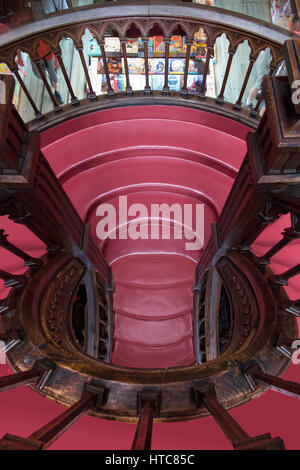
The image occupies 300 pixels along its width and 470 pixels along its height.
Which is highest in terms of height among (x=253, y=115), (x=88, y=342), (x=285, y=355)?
(x=253, y=115)

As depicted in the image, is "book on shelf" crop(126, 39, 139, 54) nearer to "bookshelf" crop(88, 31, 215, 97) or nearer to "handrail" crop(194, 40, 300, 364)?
"bookshelf" crop(88, 31, 215, 97)

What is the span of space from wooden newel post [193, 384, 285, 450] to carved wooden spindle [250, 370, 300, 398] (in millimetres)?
159

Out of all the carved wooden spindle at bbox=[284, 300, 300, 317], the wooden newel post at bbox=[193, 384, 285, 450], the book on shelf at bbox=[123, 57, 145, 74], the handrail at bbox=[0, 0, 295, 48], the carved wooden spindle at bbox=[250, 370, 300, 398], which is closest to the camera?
the wooden newel post at bbox=[193, 384, 285, 450]

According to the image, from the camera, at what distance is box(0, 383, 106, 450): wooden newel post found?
854 mm

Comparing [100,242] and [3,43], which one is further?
[100,242]

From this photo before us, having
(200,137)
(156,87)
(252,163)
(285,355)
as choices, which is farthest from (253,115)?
(156,87)

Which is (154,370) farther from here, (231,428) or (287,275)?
(287,275)

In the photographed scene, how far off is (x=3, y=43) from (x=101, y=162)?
105 centimetres

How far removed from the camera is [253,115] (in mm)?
2668

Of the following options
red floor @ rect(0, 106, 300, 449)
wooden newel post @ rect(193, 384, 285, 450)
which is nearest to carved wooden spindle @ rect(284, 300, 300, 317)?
red floor @ rect(0, 106, 300, 449)

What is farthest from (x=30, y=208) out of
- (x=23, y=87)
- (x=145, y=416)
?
(x=23, y=87)

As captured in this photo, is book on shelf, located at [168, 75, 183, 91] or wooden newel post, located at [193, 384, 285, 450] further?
book on shelf, located at [168, 75, 183, 91]

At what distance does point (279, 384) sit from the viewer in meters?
1.12
